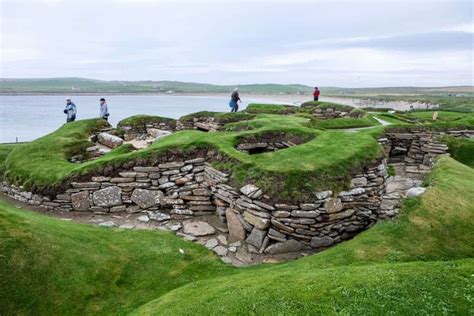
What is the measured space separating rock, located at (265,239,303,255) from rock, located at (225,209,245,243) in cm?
105

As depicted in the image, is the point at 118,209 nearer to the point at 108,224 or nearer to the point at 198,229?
the point at 108,224

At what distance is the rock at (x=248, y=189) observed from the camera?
386 inches

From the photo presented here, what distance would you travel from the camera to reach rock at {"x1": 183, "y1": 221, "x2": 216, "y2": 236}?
34.6 feet

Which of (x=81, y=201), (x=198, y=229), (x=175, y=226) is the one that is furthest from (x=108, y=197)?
(x=198, y=229)

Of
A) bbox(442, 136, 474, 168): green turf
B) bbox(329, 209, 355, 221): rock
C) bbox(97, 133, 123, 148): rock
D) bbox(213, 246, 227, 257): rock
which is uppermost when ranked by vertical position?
bbox(97, 133, 123, 148): rock

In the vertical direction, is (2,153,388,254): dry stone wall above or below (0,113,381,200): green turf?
below

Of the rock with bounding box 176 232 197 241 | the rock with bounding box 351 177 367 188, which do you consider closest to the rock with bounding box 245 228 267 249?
the rock with bounding box 176 232 197 241

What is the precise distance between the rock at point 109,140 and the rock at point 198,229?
7785mm

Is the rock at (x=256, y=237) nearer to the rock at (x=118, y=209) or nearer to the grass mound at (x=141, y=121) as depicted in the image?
the rock at (x=118, y=209)

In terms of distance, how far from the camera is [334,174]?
10.1m

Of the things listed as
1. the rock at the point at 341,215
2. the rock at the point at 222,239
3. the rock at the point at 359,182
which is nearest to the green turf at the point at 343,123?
the rock at the point at 359,182

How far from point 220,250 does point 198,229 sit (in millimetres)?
1439

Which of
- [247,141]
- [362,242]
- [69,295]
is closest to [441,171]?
[362,242]

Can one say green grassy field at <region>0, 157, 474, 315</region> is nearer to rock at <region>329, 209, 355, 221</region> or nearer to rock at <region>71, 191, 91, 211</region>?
rock at <region>329, 209, 355, 221</region>
